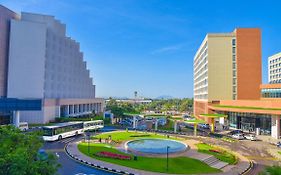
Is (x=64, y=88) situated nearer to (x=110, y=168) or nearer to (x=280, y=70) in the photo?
Answer: (x=110, y=168)

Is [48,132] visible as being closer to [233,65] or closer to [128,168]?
[128,168]

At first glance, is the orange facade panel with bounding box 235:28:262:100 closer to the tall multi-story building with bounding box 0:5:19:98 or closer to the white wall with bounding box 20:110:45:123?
the white wall with bounding box 20:110:45:123

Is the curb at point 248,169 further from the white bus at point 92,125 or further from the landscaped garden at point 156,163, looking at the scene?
the white bus at point 92,125

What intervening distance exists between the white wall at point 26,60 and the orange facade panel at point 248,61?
66902 mm

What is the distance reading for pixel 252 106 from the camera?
66125 millimetres

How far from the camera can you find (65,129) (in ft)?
174

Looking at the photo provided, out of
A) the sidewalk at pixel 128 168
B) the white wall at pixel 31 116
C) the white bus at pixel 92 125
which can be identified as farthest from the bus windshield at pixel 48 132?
the white wall at pixel 31 116

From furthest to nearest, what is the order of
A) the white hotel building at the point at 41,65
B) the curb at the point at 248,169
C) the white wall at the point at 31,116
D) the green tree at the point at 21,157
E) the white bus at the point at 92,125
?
the white hotel building at the point at 41,65
the white wall at the point at 31,116
the white bus at the point at 92,125
the curb at the point at 248,169
the green tree at the point at 21,157

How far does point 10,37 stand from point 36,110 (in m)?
25.0

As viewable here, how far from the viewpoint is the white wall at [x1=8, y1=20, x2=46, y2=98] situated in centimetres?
7500

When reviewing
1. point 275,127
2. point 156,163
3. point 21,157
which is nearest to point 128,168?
point 156,163

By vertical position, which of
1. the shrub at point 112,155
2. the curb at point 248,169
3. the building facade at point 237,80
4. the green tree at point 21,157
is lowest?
the curb at point 248,169

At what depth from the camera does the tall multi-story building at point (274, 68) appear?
4734 inches

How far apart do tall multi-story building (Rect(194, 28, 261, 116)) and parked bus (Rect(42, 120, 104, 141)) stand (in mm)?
45841
